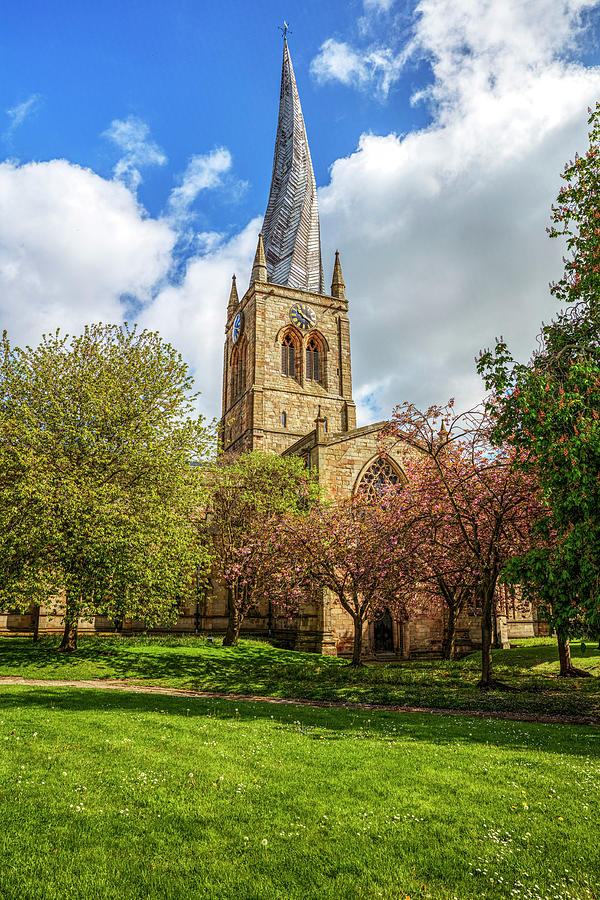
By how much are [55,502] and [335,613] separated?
15445mm

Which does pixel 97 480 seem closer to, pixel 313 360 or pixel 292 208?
pixel 313 360

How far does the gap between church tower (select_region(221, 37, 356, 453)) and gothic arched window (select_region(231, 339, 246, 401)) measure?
10cm

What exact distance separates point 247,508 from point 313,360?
1012 inches

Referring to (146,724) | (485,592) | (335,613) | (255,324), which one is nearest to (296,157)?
(255,324)

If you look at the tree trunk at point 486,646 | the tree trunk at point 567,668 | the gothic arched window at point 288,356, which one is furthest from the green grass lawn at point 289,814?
the gothic arched window at point 288,356

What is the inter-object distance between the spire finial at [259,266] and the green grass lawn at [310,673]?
36.9 meters

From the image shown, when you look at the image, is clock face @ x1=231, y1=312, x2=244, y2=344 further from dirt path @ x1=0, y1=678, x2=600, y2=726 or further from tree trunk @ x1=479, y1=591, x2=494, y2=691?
tree trunk @ x1=479, y1=591, x2=494, y2=691

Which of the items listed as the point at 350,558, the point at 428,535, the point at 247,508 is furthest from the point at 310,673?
the point at 247,508

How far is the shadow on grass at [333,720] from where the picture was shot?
9680mm

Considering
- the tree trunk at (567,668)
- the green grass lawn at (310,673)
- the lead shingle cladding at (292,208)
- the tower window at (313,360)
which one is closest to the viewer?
the green grass lawn at (310,673)

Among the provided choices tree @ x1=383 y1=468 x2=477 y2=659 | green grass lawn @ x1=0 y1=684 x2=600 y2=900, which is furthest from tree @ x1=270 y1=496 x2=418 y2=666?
green grass lawn @ x1=0 y1=684 x2=600 y2=900

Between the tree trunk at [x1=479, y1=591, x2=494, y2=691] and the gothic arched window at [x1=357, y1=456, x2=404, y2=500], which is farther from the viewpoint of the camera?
the gothic arched window at [x1=357, y1=456, x2=404, y2=500]

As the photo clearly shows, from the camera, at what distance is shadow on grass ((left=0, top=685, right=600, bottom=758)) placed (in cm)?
968

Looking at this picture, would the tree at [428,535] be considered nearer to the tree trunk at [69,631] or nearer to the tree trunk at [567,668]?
the tree trunk at [567,668]
